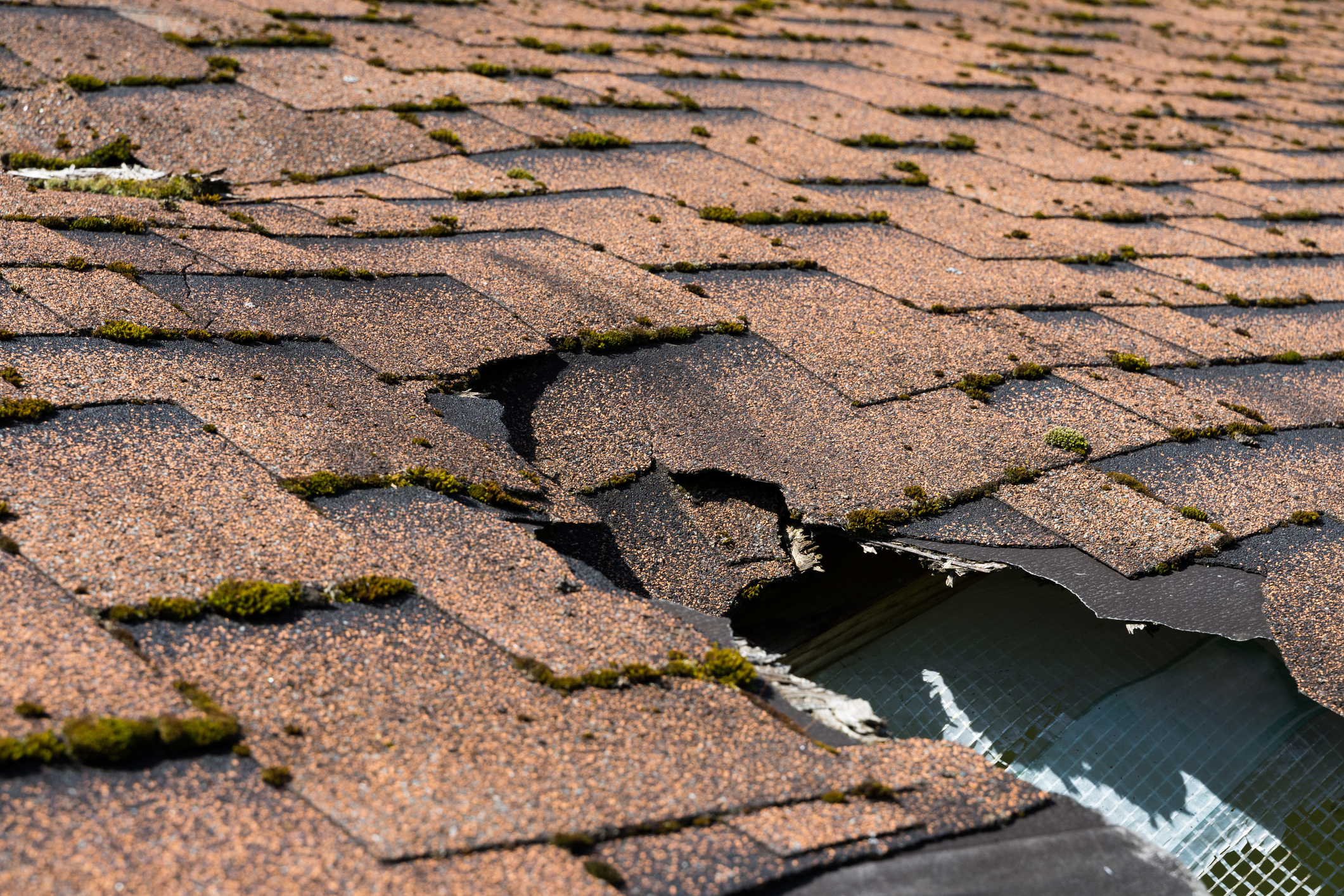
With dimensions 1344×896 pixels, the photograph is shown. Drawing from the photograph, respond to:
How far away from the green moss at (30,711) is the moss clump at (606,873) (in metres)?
4.27

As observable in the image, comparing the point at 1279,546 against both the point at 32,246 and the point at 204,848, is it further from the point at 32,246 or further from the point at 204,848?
the point at 32,246

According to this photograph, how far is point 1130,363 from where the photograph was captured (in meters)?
16.3

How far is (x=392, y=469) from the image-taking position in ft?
37.7

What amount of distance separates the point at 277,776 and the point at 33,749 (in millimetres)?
1704

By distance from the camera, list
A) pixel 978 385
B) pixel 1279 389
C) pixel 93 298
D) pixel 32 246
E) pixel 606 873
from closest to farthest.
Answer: pixel 606 873, pixel 93 298, pixel 32 246, pixel 978 385, pixel 1279 389

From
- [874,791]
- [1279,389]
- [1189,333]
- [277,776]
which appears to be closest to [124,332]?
[277,776]

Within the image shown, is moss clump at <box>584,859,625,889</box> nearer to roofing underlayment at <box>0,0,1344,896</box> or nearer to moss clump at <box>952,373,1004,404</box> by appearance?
roofing underlayment at <box>0,0,1344,896</box>

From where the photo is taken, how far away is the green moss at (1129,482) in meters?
13.5

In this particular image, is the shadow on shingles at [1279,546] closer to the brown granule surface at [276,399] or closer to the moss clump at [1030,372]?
the moss clump at [1030,372]

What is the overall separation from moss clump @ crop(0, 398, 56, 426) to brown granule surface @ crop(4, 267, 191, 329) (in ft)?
5.49

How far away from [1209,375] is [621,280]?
9418 mm

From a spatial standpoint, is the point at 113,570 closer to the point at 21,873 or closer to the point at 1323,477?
the point at 21,873

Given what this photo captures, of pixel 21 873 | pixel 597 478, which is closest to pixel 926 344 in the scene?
pixel 597 478

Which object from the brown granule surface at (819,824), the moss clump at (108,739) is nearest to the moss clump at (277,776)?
the moss clump at (108,739)
